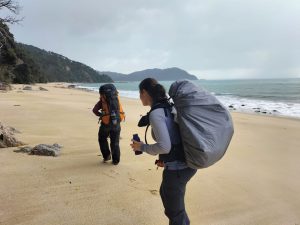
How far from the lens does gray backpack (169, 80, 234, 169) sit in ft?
9.59

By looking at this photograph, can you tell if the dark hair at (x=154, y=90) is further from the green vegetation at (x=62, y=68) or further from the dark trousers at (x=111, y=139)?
the green vegetation at (x=62, y=68)

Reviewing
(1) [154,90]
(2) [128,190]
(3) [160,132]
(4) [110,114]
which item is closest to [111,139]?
(4) [110,114]

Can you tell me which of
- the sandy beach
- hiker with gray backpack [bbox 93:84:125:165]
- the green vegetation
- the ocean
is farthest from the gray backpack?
the green vegetation

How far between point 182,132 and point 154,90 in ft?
1.54

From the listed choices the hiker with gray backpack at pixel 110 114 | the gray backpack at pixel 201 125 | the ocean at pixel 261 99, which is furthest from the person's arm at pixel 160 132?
the hiker with gray backpack at pixel 110 114

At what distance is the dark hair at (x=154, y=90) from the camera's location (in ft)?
10.4

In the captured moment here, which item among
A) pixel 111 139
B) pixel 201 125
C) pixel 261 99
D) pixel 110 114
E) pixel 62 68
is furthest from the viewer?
pixel 62 68

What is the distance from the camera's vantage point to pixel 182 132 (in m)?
2.98

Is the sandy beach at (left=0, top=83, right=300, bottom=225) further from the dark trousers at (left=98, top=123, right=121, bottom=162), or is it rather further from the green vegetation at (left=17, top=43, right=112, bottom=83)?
the green vegetation at (left=17, top=43, right=112, bottom=83)

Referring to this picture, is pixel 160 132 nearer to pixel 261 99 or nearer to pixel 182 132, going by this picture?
pixel 182 132

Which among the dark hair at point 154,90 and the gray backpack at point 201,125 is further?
the dark hair at point 154,90

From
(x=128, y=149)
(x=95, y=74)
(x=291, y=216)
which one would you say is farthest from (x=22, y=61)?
(x=95, y=74)

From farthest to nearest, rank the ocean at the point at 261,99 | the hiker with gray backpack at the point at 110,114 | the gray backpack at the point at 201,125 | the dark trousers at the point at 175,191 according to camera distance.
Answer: the ocean at the point at 261,99 → the hiker with gray backpack at the point at 110,114 → the dark trousers at the point at 175,191 → the gray backpack at the point at 201,125

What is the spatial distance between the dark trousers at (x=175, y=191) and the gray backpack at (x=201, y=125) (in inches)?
6.2
